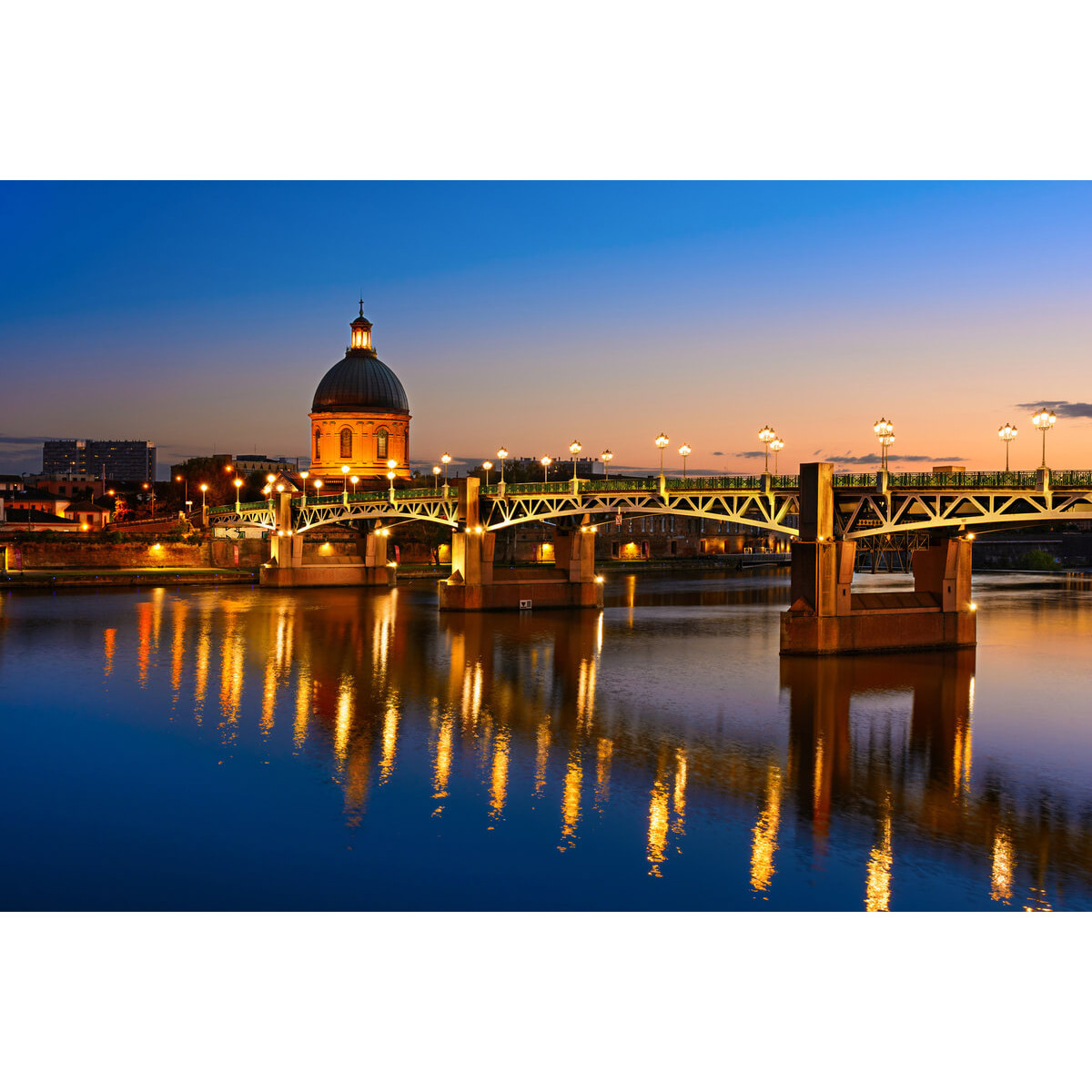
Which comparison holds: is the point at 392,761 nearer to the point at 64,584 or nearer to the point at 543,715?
the point at 543,715

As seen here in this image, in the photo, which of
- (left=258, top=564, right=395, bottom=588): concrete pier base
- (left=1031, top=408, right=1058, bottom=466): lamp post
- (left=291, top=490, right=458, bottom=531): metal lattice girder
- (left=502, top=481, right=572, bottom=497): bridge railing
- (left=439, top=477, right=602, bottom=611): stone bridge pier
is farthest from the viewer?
(left=258, top=564, right=395, bottom=588): concrete pier base

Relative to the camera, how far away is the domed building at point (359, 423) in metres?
122

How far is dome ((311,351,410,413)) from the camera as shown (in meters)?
123

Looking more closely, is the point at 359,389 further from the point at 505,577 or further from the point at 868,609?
the point at 868,609

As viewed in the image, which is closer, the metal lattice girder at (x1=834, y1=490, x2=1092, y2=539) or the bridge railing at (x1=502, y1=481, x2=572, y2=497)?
the metal lattice girder at (x1=834, y1=490, x2=1092, y2=539)

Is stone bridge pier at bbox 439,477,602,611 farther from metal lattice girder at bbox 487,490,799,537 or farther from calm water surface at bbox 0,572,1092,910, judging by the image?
calm water surface at bbox 0,572,1092,910

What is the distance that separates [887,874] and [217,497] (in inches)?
5097

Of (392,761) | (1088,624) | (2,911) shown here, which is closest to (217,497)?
(1088,624)

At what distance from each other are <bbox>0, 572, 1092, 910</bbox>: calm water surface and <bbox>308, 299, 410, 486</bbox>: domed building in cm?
7282

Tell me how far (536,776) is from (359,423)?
10172cm

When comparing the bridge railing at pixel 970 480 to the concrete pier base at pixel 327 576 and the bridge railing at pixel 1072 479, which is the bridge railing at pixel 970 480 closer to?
the bridge railing at pixel 1072 479

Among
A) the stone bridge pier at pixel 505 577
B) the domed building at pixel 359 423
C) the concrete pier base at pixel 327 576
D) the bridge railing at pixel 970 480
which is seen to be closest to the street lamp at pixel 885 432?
the bridge railing at pixel 970 480

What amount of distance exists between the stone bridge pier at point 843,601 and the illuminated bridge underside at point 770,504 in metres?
1.16

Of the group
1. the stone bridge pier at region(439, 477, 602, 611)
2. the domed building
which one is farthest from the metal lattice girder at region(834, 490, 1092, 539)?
the domed building
